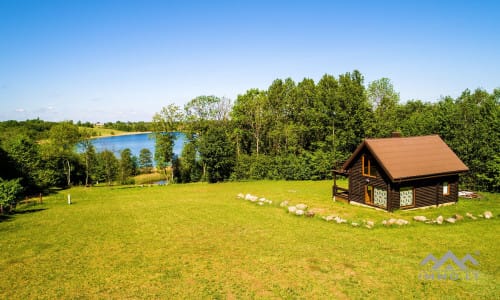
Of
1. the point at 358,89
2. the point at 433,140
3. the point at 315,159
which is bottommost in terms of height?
the point at 315,159

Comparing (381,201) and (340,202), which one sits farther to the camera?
(340,202)

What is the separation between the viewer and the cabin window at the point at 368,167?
2683cm

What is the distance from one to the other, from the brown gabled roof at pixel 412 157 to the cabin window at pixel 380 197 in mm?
2319

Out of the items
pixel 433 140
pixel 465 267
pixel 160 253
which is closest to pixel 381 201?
pixel 433 140

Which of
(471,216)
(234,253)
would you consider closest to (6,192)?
(234,253)

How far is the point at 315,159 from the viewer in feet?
154

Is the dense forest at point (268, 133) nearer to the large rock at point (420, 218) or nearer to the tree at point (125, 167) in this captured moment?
the tree at point (125, 167)

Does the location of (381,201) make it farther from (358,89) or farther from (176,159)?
(176,159)

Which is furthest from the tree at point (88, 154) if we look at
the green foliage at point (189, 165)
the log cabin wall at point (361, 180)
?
the log cabin wall at point (361, 180)

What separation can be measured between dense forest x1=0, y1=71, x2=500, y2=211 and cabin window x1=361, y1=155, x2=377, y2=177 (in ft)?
58.4

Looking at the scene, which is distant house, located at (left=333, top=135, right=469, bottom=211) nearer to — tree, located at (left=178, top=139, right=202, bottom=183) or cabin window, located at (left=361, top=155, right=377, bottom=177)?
cabin window, located at (left=361, top=155, right=377, bottom=177)

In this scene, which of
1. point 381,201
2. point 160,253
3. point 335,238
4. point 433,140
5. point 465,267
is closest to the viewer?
point 465,267

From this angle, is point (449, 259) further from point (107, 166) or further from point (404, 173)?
point (107, 166)

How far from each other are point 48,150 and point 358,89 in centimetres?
5105
